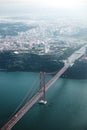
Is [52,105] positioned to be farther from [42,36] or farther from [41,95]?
[42,36]

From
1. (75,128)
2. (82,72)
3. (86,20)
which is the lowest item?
(75,128)

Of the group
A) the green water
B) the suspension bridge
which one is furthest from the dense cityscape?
the green water

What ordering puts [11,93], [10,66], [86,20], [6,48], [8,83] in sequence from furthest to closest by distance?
[86,20] < [6,48] < [10,66] < [8,83] < [11,93]

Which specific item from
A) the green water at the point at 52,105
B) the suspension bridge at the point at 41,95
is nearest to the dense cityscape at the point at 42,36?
the suspension bridge at the point at 41,95

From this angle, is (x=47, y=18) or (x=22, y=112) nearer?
(x=22, y=112)

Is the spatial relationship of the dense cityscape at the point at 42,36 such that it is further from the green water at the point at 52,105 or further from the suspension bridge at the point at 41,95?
the green water at the point at 52,105

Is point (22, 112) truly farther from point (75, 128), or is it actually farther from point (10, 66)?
point (10, 66)

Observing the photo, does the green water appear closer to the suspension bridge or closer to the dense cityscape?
the suspension bridge

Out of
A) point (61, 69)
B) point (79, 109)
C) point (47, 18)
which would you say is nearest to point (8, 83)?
point (61, 69)

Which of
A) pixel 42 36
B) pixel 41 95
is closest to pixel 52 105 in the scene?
pixel 41 95
